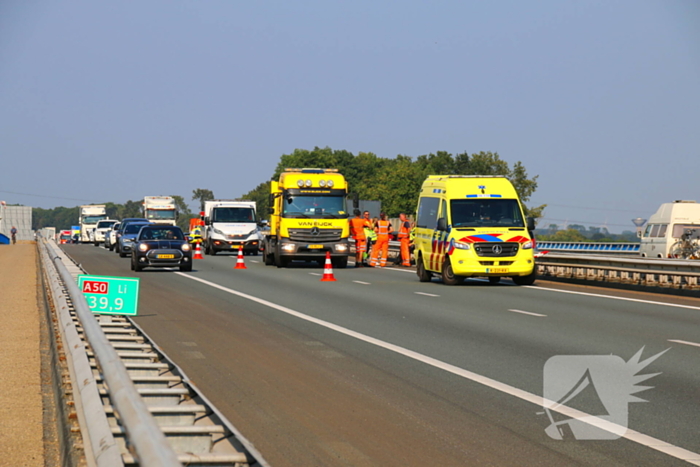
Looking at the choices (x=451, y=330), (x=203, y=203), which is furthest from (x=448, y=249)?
(x=203, y=203)

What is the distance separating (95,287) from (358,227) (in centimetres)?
2208

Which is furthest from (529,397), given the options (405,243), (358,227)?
(405,243)

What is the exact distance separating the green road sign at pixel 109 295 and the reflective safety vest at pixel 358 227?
21.3 m

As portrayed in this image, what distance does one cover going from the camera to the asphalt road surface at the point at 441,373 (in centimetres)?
645

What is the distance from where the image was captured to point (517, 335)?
1277 centimetres

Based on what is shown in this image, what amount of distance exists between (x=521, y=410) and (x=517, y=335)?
519 centimetres

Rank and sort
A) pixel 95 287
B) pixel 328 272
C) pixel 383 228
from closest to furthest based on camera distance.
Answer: pixel 95 287
pixel 328 272
pixel 383 228

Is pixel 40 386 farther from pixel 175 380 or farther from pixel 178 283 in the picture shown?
pixel 178 283

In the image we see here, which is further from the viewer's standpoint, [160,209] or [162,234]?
[160,209]

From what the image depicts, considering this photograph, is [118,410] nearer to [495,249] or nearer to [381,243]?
[495,249]

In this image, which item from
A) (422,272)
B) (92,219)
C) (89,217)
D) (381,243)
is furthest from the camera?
(89,217)

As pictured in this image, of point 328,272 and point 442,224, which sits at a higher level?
point 442,224

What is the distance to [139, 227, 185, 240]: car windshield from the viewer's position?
2977 cm

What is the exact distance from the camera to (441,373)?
955 centimetres
